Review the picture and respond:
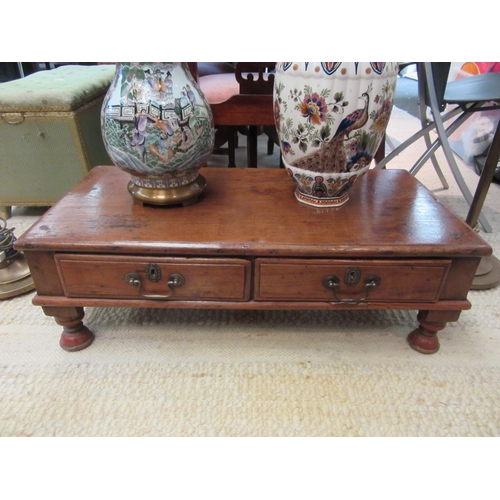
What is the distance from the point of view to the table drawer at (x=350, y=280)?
708 millimetres

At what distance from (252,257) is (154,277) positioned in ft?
0.66

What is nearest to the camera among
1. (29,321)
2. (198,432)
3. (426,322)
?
(198,432)

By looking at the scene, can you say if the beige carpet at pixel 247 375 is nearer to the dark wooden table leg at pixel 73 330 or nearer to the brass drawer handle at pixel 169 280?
the dark wooden table leg at pixel 73 330

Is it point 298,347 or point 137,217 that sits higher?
point 137,217

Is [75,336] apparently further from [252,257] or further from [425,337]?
[425,337]

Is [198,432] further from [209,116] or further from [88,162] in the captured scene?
[88,162]

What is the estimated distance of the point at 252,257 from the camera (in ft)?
2.34

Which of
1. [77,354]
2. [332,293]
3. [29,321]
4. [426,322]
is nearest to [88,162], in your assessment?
[29,321]

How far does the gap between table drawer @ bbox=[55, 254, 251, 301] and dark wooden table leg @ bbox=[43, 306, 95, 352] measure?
6 cm

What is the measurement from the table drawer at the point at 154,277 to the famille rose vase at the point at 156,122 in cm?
19

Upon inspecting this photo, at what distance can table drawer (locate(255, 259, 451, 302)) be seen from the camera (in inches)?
27.9

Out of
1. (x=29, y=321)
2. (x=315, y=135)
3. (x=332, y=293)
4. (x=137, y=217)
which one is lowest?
(x=29, y=321)

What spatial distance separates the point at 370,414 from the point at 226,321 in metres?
0.39

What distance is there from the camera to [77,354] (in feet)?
2.73
